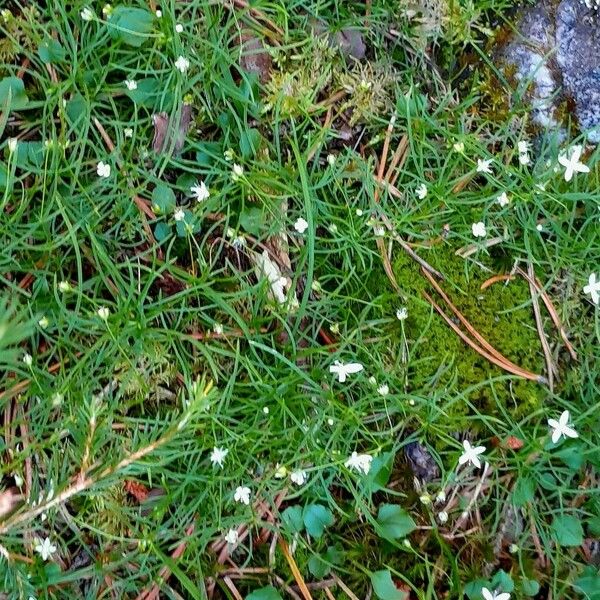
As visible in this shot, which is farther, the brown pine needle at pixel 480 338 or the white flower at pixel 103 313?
the brown pine needle at pixel 480 338

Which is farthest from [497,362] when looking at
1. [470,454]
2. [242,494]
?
[242,494]

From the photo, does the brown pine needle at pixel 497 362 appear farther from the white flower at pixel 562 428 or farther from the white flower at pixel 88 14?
the white flower at pixel 88 14

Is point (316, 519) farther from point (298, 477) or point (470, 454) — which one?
point (470, 454)

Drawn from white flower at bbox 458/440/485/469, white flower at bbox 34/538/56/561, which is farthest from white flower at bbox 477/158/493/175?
white flower at bbox 34/538/56/561

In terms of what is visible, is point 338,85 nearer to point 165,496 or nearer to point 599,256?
point 599,256

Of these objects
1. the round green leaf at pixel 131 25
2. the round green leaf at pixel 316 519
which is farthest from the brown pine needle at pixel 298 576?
the round green leaf at pixel 131 25

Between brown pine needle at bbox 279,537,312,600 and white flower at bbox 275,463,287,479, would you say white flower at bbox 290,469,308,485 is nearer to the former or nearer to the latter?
white flower at bbox 275,463,287,479

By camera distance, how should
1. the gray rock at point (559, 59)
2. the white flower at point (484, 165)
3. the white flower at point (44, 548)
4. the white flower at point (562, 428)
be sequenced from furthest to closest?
1. the gray rock at point (559, 59)
2. the white flower at point (484, 165)
3. the white flower at point (562, 428)
4. the white flower at point (44, 548)
